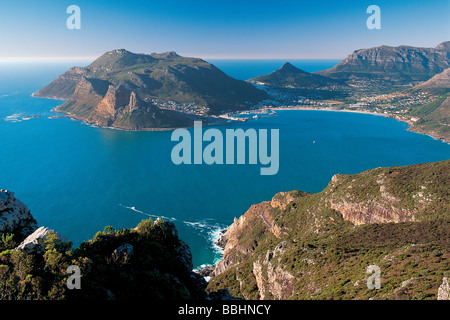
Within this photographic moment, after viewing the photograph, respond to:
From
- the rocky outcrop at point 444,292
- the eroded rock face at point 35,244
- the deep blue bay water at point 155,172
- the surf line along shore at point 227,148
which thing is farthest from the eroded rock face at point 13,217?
the surf line along shore at point 227,148

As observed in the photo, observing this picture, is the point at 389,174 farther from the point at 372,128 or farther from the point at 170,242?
the point at 372,128

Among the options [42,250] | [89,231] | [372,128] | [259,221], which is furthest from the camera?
[372,128]

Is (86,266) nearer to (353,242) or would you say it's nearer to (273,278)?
(273,278)

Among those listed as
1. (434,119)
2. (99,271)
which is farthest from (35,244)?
(434,119)
